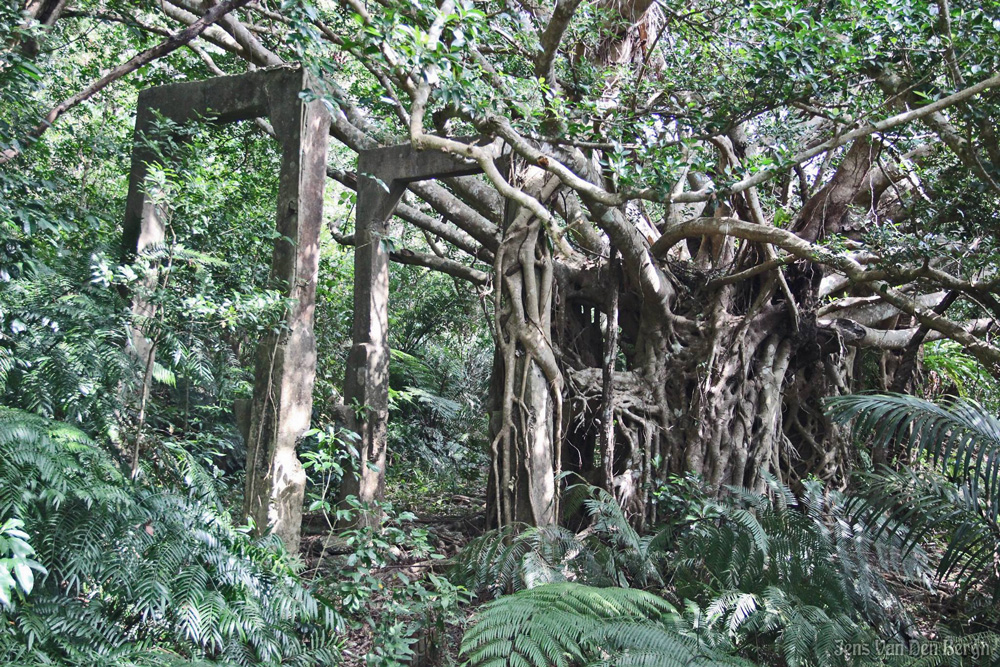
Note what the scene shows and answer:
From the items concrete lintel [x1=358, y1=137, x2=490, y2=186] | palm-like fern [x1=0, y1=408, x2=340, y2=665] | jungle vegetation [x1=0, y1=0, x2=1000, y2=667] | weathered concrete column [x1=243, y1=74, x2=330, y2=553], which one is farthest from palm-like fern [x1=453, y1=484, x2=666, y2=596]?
concrete lintel [x1=358, y1=137, x2=490, y2=186]

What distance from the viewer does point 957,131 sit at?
18.0 feet

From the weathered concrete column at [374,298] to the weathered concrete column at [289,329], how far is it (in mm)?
1069

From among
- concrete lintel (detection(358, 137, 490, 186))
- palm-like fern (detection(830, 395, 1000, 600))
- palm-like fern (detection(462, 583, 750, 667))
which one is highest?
concrete lintel (detection(358, 137, 490, 186))

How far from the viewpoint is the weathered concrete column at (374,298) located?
5.73 meters

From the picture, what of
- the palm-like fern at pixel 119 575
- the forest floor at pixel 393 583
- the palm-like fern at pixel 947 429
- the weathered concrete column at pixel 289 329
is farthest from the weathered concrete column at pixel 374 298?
the palm-like fern at pixel 947 429

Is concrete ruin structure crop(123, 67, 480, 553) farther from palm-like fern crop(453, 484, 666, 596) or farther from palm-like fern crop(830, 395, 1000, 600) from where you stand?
palm-like fern crop(830, 395, 1000, 600)

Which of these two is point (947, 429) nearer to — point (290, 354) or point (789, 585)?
point (789, 585)

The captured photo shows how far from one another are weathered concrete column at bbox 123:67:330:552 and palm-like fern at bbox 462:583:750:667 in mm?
1743

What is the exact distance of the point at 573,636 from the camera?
3.02m

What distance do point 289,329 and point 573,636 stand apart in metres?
2.43

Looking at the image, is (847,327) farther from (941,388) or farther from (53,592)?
(53,592)

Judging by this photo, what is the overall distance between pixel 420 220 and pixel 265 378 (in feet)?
12.2

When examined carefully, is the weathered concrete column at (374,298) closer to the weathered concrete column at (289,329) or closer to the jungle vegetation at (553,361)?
the jungle vegetation at (553,361)

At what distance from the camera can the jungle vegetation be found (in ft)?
10.5
